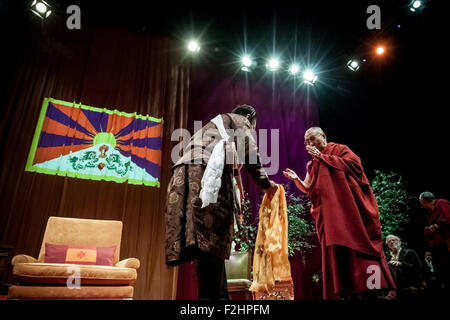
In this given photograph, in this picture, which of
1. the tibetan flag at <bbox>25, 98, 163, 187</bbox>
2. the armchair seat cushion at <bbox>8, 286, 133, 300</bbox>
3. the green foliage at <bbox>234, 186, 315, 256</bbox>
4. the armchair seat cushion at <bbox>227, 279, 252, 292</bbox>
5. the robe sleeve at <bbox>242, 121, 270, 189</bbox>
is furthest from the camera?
the green foliage at <bbox>234, 186, 315, 256</bbox>

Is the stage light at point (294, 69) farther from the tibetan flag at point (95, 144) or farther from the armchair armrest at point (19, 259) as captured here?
the armchair armrest at point (19, 259)

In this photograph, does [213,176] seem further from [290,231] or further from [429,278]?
[429,278]

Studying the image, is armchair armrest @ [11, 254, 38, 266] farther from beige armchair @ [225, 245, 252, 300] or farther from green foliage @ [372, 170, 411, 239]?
green foliage @ [372, 170, 411, 239]

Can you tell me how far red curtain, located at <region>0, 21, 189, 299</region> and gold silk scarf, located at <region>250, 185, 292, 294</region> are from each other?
174 cm

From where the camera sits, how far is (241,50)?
5.26m

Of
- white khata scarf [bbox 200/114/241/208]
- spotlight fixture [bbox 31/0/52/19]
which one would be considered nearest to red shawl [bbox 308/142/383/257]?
white khata scarf [bbox 200/114/241/208]

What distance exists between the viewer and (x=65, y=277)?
2.53m

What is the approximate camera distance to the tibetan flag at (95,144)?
144 inches

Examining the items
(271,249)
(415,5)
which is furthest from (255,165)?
(415,5)

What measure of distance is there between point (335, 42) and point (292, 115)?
63.4 inches

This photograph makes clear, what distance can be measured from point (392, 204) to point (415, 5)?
10.4ft

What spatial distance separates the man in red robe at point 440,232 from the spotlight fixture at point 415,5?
270 cm

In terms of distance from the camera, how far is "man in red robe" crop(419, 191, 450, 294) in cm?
325

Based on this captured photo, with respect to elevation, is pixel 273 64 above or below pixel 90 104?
above
